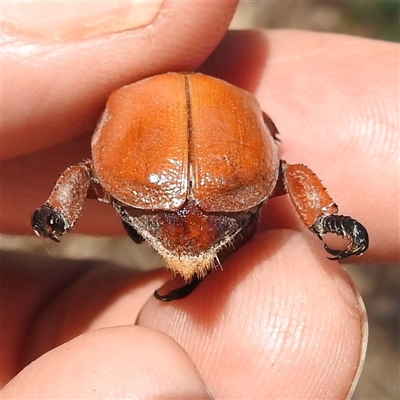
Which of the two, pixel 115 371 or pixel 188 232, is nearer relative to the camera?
pixel 188 232

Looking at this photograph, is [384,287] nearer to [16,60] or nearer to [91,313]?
[91,313]

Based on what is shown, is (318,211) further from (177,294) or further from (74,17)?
(74,17)

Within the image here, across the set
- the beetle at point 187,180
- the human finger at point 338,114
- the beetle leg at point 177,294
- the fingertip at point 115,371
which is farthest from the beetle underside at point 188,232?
the human finger at point 338,114

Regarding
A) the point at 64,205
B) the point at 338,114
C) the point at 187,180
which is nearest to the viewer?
the point at 187,180

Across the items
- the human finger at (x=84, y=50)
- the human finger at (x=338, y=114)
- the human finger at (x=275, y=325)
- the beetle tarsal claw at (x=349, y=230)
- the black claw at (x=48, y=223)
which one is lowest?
the human finger at (x=275, y=325)

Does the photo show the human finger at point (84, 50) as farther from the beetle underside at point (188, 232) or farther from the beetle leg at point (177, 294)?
the beetle leg at point (177, 294)

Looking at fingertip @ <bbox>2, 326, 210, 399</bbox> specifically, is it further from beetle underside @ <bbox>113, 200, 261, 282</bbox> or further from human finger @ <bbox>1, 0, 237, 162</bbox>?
human finger @ <bbox>1, 0, 237, 162</bbox>

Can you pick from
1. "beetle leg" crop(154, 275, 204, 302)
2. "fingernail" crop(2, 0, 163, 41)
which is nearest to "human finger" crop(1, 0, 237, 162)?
"fingernail" crop(2, 0, 163, 41)

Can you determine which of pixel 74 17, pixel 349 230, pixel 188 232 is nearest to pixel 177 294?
pixel 188 232
